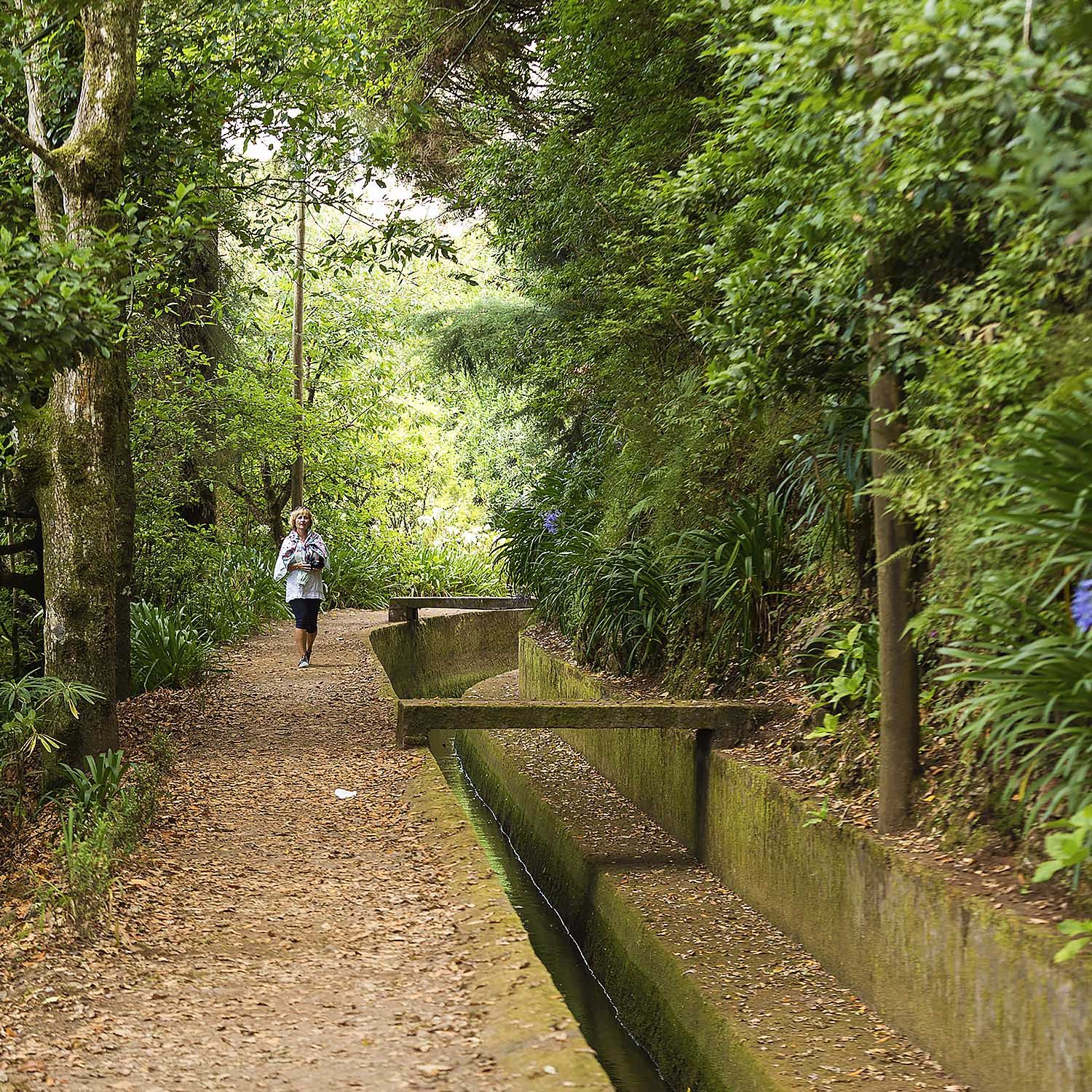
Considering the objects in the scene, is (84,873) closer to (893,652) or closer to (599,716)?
(599,716)

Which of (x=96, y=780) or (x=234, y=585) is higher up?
(x=234, y=585)

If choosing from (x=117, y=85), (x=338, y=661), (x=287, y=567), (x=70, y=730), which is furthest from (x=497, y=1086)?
(x=338, y=661)

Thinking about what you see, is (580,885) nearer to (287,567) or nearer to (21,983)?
(21,983)

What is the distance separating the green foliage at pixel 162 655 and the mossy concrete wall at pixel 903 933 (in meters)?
5.04

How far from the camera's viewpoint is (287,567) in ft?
37.3

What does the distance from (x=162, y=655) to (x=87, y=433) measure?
14.1ft

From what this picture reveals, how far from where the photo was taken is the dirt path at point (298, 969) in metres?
3.59

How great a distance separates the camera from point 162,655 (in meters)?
10.3

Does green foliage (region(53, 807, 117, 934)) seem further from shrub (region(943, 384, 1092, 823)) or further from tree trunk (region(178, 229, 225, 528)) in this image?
tree trunk (region(178, 229, 225, 528))

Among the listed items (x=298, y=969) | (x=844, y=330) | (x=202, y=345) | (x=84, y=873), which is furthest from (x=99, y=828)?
(x=202, y=345)

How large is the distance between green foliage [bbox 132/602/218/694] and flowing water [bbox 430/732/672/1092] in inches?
113

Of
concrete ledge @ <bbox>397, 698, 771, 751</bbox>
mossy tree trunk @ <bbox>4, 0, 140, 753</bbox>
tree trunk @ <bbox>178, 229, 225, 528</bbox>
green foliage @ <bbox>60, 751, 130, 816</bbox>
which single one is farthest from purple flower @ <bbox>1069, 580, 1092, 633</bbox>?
tree trunk @ <bbox>178, 229, 225, 528</bbox>

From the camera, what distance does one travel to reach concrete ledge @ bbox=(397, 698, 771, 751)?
22.4ft

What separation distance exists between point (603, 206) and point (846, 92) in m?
6.59
